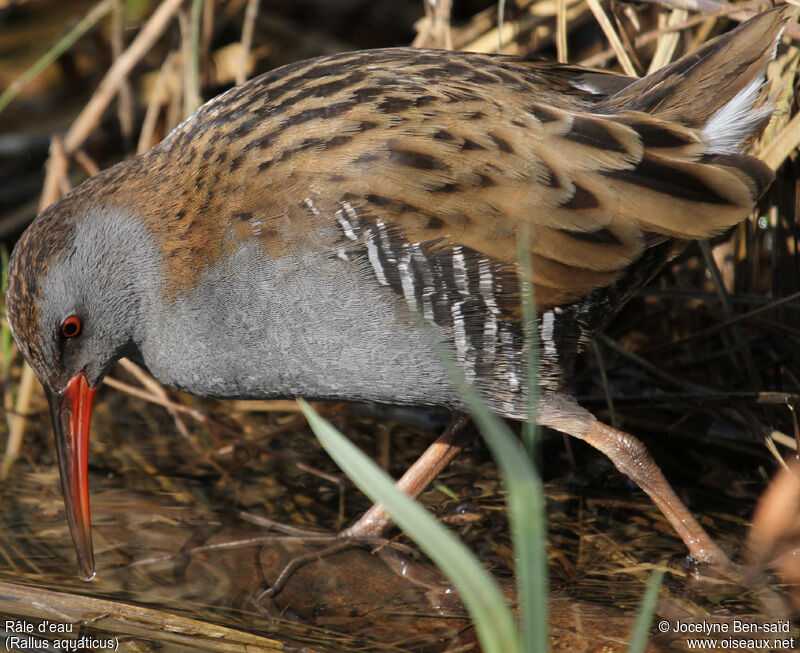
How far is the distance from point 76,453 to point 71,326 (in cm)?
37

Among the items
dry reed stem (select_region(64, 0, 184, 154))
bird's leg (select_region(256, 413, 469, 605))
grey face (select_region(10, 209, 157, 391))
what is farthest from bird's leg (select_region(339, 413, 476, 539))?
dry reed stem (select_region(64, 0, 184, 154))

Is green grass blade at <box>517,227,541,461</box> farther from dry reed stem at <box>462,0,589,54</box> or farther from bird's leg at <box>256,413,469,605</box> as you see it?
dry reed stem at <box>462,0,589,54</box>

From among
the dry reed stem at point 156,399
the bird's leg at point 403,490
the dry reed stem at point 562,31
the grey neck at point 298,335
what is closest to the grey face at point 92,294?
the grey neck at point 298,335

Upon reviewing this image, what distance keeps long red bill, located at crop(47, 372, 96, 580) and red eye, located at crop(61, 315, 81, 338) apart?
127 mm

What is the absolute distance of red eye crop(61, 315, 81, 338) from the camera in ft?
8.45

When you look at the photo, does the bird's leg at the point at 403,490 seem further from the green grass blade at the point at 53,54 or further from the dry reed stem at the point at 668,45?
the green grass blade at the point at 53,54

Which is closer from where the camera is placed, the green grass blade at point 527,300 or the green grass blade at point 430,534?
the green grass blade at point 430,534

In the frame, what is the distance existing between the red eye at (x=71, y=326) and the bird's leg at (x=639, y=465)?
1.16 meters

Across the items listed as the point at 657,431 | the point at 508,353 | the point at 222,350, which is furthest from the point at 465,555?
the point at 657,431

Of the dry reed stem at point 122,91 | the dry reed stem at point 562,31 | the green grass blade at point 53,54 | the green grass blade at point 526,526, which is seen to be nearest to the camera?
the green grass blade at point 526,526

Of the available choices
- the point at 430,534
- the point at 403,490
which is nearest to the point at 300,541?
the point at 403,490

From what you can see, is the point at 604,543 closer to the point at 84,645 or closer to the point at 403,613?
the point at 403,613

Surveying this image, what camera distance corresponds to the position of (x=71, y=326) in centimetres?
259

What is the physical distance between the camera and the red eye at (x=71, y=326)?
258 cm
